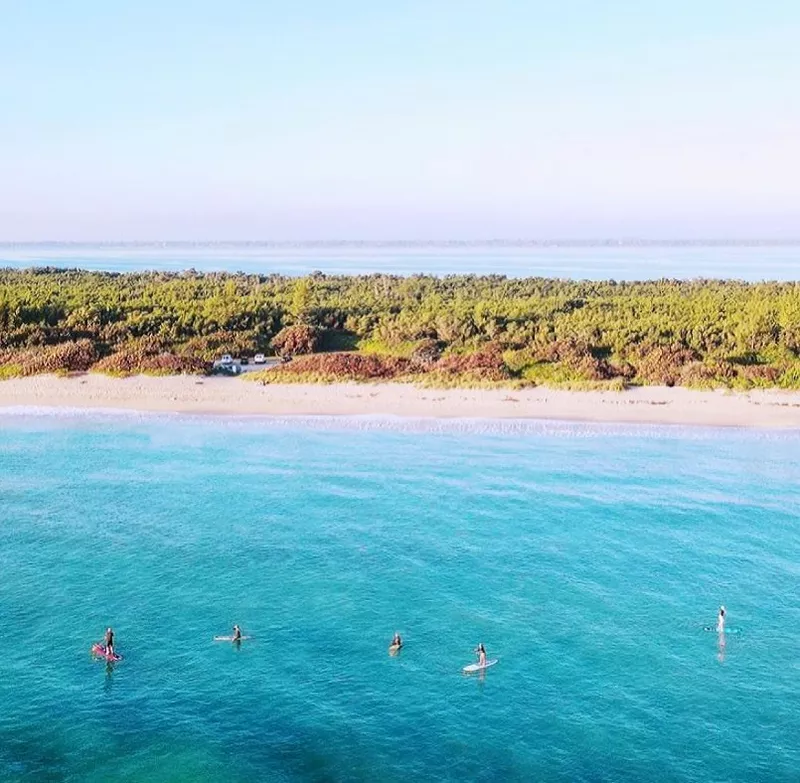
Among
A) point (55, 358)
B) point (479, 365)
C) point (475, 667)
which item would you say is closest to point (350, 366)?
point (479, 365)

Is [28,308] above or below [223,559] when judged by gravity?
above

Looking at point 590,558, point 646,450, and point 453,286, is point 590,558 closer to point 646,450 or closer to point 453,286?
point 646,450

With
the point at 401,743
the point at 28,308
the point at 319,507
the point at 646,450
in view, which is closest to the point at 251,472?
the point at 319,507

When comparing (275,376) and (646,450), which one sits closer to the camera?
(646,450)

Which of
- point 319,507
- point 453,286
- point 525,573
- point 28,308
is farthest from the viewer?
point 453,286

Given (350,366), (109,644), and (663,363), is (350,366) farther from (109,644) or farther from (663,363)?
(109,644)

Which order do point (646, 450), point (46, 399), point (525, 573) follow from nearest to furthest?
point (525, 573), point (646, 450), point (46, 399)

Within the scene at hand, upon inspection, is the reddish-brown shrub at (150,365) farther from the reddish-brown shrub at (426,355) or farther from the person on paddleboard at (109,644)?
the person on paddleboard at (109,644)

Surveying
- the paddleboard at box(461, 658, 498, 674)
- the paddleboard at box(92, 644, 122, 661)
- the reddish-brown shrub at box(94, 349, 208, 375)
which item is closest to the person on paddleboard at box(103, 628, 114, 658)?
the paddleboard at box(92, 644, 122, 661)
